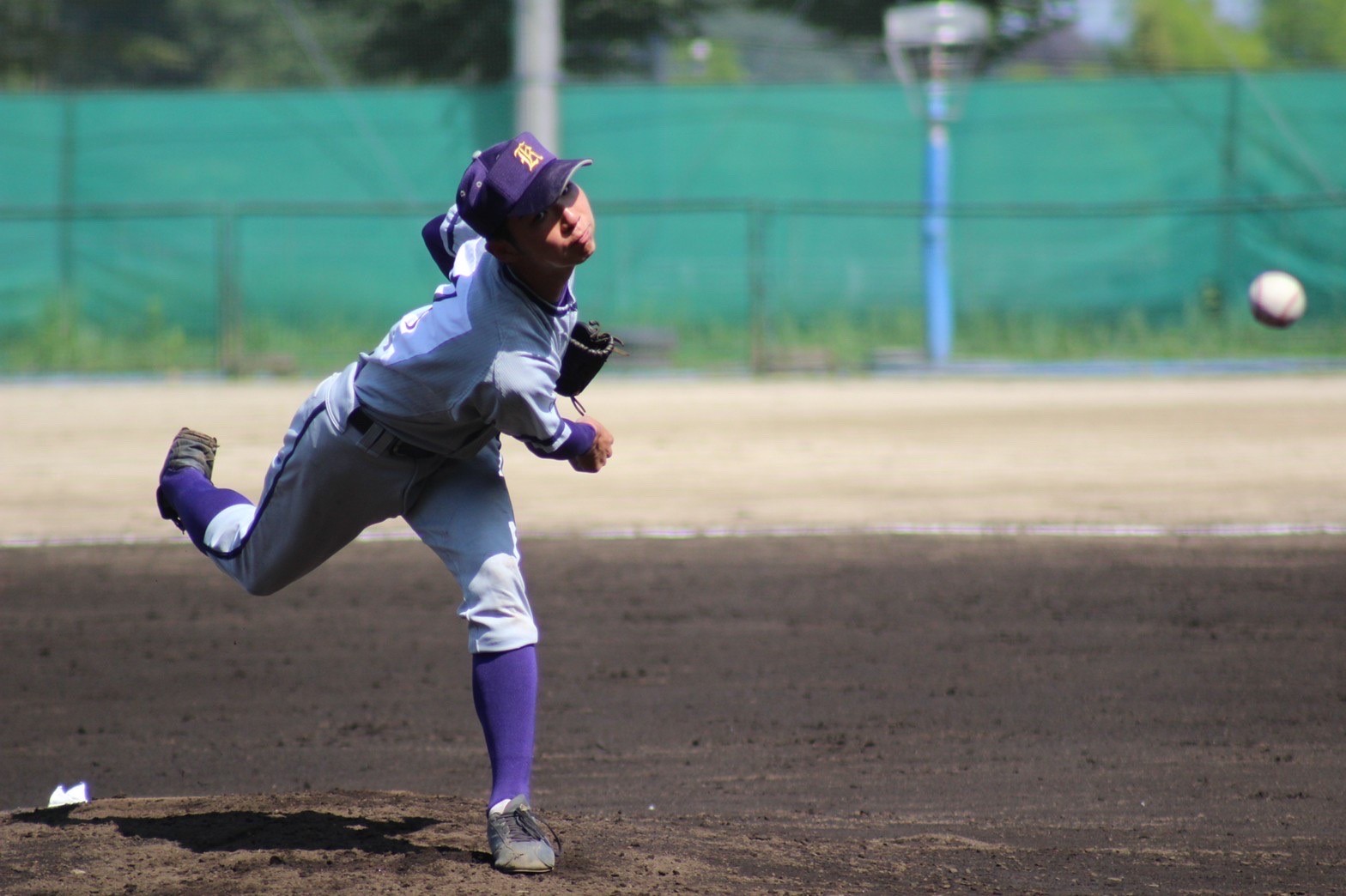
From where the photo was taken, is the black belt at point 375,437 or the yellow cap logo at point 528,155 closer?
the yellow cap logo at point 528,155

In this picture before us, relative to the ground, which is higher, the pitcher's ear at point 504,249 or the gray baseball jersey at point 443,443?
the pitcher's ear at point 504,249

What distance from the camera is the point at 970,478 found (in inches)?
388

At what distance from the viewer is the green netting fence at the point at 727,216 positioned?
16.9 metres

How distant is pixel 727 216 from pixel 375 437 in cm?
1422

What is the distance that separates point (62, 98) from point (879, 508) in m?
13.1

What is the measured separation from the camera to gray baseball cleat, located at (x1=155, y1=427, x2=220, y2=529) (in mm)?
4191

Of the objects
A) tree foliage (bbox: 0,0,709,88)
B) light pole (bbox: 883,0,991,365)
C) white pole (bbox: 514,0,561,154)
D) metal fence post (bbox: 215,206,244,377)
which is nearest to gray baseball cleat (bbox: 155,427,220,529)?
metal fence post (bbox: 215,206,244,377)

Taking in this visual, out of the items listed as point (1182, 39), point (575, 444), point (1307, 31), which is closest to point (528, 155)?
point (575, 444)

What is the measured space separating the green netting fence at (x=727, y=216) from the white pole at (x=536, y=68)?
50 cm

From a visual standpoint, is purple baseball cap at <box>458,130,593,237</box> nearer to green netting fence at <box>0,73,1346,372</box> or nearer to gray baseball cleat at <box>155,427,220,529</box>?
gray baseball cleat at <box>155,427,220,529</box>

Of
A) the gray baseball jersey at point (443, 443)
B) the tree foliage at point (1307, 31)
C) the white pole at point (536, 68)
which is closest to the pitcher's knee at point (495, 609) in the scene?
the gray baseball jersey at point (443, 443)

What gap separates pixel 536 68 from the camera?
57.6ft

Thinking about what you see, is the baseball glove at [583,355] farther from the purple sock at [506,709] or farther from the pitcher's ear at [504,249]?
the purple sock at [506,709]

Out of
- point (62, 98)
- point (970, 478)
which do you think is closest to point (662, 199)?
point (62, 98)
